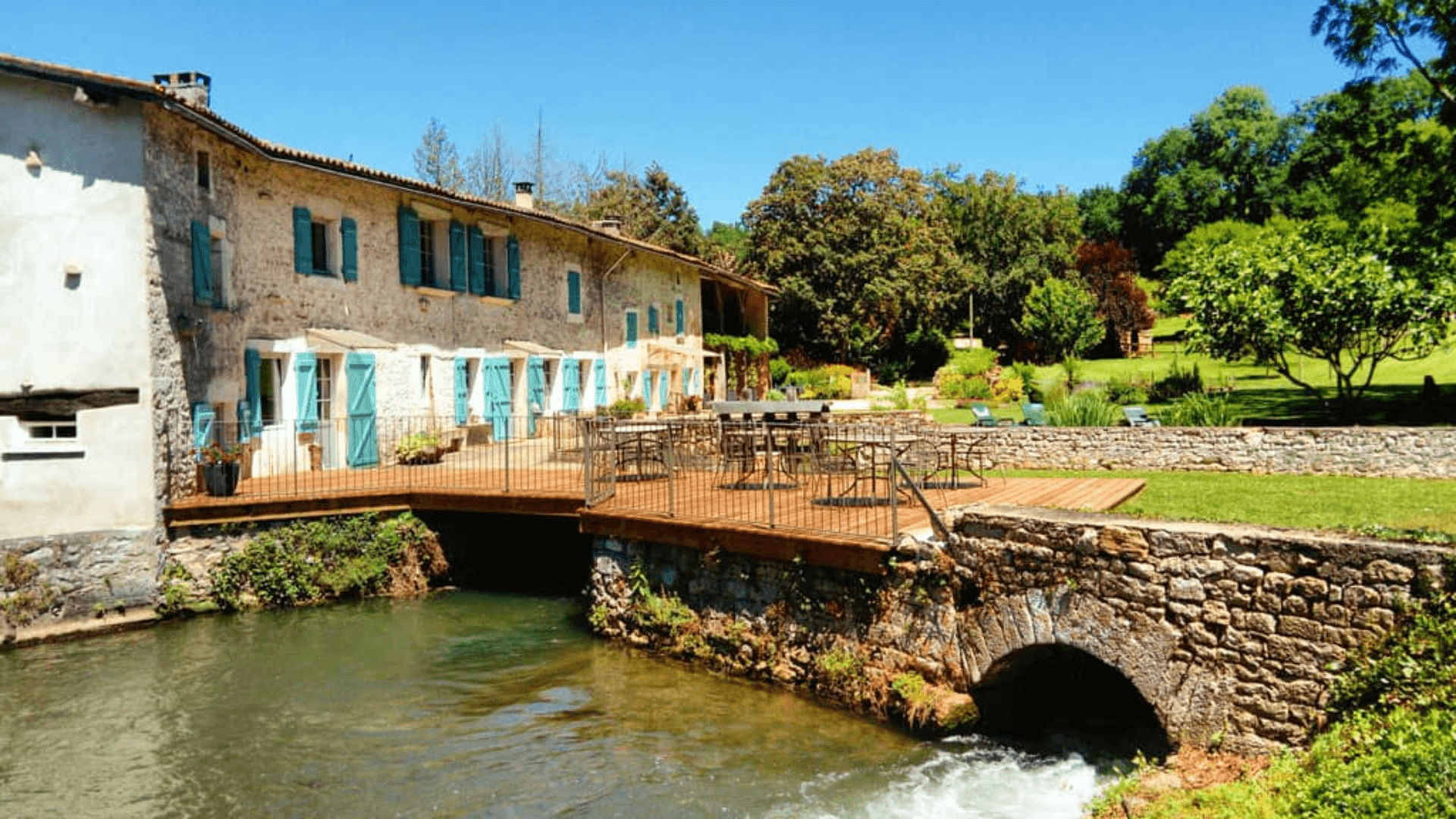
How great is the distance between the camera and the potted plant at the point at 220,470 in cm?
1318

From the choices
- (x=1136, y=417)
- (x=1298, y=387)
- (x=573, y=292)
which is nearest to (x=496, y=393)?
(x=573, y=292)

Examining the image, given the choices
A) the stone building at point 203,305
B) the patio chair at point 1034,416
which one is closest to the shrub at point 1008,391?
the patio chair at point 1034,416

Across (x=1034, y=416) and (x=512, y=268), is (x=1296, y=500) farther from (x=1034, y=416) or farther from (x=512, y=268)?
(x=512, y=268)

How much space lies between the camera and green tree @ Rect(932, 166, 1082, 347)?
47281mm

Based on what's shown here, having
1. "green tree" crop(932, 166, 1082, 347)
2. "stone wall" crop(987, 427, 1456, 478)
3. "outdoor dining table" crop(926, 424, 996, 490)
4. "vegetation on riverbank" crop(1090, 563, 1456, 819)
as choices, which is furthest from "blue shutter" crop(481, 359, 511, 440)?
"green tree" crop(932, 166, 1082, 347)

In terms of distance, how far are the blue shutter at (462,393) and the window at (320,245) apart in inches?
137

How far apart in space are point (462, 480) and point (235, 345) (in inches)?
163

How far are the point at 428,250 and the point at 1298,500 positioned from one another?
1580 centimetres

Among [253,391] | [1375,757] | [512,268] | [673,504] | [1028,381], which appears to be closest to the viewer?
[1375,757]

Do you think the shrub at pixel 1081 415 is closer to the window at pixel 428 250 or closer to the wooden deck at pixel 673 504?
the wooden deck at pixel 673 504

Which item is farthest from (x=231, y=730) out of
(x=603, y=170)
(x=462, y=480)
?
(x=603, y=170)

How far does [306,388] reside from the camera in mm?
15742

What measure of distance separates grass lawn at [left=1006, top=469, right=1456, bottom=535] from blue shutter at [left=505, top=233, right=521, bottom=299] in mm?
11500

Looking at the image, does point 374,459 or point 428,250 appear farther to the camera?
point 428,250
